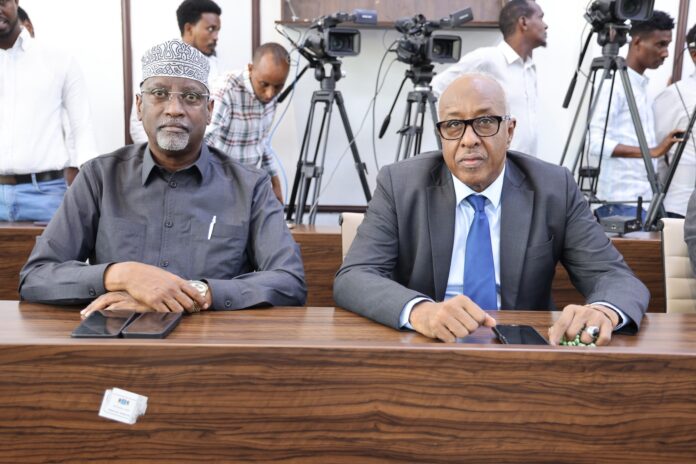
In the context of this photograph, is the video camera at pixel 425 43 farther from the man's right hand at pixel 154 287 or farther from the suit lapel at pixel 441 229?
the man's right hand at pixel 154 287

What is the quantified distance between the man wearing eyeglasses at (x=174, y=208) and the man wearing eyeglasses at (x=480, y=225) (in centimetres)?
27

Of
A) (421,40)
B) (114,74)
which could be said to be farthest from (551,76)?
(114,74)

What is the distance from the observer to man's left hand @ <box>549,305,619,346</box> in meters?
1.29

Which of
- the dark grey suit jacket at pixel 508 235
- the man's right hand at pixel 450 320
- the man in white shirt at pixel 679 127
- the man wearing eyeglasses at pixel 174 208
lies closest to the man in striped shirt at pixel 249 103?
the man wearing eyeglasses at pixel 174 208

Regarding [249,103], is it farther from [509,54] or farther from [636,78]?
[636,78]

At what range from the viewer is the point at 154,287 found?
1.49 meters

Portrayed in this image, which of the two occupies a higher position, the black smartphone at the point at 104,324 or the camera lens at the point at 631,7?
the camera lens at the point at 631,7

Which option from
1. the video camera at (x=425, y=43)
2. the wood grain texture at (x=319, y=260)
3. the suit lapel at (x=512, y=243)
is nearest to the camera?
the suit lapel at (x=512, y=243)

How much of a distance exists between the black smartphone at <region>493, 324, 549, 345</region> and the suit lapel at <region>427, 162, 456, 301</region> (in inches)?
15.9

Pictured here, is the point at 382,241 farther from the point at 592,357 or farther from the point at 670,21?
the point at 670,21

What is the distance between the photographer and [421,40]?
3535 mm

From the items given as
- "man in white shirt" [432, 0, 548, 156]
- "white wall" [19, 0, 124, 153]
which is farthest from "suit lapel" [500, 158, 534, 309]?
"white wall" [19, 0, 124, 153]

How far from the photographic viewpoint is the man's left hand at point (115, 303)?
1.46 m

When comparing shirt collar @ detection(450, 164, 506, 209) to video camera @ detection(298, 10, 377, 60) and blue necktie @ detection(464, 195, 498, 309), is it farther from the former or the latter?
video camera @ detection(298, 10, 377, 60)
